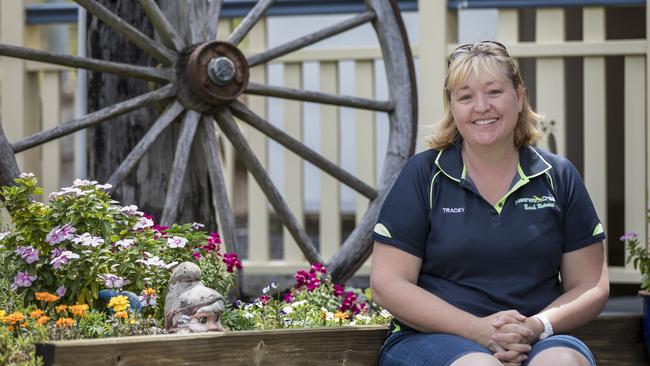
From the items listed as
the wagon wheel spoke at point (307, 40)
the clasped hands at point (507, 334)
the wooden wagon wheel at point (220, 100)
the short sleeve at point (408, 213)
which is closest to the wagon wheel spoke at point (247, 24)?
the wooden wagon wheel at point (220, 100)

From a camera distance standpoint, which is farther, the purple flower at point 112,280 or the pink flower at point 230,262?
the pink flower at point 230,262

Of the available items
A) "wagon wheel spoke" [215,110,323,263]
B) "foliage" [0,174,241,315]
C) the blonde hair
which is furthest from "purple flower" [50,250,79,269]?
"wagon wheel spoke" [215,110,323,263]

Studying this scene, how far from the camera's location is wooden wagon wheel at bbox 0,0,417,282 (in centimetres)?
390

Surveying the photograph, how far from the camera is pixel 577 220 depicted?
2.70 meters

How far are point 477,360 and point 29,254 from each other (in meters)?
1.27

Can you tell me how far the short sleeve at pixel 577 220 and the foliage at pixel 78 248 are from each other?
3.64 feet

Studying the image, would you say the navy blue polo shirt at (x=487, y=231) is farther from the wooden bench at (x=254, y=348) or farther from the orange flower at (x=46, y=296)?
the orange flower at (x=46, y=296)

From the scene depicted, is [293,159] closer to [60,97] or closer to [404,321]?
[60,97]

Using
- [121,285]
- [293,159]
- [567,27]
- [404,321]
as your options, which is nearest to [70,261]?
[121,285]

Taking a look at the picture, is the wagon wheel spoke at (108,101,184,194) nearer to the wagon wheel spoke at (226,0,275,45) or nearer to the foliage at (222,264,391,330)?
the wagon wheel spoke at (226,0,275,45)

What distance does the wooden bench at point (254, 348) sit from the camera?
7.58ft

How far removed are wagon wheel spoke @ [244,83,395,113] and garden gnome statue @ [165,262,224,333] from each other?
1676 millimetres

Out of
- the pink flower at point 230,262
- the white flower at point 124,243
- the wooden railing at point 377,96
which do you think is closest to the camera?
the white flower at point 124,243

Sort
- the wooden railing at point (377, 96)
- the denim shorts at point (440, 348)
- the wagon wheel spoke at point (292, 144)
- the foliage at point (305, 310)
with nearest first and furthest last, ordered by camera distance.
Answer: the denim shorts at point (440, 348) < the foliage at point (305, 310) < the wagon wheel spoke at point (292, 144) < the wooden railing at point (377, 96)
